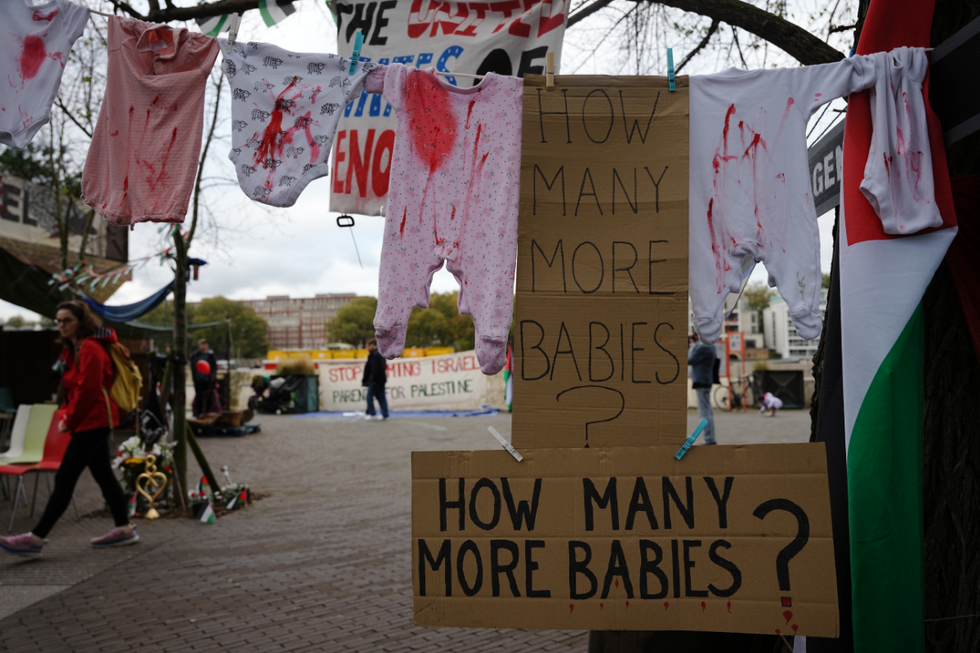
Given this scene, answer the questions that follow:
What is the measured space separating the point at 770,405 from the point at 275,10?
55.4 feet

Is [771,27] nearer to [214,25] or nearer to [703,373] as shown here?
[214,25]

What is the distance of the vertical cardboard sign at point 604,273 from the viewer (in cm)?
263

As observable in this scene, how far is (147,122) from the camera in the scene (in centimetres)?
298

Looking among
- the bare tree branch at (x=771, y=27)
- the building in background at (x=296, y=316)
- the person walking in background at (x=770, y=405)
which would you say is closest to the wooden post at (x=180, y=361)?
the bare tree branch at (x=771, y=27)

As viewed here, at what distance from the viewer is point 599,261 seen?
8.79 ft

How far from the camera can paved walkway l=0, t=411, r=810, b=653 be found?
155 inches

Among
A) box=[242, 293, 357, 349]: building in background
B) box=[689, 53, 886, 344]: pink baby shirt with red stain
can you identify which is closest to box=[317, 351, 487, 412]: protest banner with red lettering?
box=[689, 53, 886, 344]: pink baby shirt with red stain

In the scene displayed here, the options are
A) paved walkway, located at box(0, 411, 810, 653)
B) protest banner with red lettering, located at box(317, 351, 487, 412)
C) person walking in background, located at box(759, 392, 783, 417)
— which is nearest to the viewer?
paved walkway, located at box(0, 411, 810, 653)

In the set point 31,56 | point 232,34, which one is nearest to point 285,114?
point 232,34

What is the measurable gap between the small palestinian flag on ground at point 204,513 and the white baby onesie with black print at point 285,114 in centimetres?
493

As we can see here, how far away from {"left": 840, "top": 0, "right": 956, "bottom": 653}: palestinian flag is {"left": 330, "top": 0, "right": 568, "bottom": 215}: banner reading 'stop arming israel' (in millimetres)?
2031

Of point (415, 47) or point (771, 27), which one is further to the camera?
point (415, 47)

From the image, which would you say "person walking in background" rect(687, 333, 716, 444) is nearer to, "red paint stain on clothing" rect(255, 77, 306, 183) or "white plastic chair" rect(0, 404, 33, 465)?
"white plastic chair" rect(0, 404, 33, 465)

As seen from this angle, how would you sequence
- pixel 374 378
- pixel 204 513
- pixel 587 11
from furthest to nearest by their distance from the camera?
1. pixel 374 378
2. pixel 204 513
3. pixel 587 11
